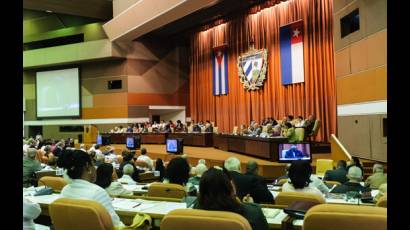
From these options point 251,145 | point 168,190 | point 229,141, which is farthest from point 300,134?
point 168,190

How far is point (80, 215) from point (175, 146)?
8.44 metres

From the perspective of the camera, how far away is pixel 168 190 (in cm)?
378

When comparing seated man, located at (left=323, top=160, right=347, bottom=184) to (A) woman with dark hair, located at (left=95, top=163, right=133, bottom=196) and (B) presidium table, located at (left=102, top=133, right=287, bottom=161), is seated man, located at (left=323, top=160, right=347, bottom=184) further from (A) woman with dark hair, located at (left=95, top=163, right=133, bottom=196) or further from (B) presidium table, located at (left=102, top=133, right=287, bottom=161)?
(B) presidium table, located at (left=102, top=133, right=287, bottom=161)

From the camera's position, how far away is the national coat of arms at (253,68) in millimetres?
15211

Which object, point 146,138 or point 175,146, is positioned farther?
point 146,138

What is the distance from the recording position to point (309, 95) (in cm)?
1339

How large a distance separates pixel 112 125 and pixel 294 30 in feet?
30.7

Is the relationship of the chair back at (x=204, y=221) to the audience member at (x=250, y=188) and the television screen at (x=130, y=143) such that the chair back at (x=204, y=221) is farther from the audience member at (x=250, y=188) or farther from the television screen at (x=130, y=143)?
the television screen at (x=130, y=143)

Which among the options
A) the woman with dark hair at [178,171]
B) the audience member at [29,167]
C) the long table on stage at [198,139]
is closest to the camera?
the woman with dark hair at [178,171]

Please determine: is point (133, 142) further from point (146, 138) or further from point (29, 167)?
point (29, 167)

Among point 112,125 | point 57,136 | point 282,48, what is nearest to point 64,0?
point 112,125

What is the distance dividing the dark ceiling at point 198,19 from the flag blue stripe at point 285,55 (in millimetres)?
1368

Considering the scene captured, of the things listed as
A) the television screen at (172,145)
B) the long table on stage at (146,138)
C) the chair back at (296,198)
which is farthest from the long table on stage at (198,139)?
the chair back at (296,198)

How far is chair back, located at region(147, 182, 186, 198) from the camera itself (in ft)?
12.2
